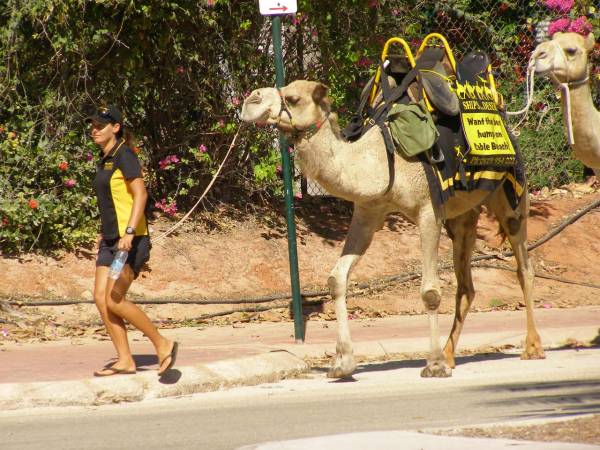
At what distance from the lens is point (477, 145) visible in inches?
425

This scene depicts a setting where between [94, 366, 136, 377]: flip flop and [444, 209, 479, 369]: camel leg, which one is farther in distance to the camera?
[444, 209, 479, 369]: camel leg

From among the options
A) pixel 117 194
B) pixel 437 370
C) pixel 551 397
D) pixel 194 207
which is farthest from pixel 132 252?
pixel 194 207

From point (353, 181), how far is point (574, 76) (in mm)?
2432

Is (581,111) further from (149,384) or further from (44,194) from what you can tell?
(44,194)

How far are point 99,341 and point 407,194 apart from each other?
403cm

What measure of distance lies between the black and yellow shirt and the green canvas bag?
2166 millimetres

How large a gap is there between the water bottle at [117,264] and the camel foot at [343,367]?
195 cm

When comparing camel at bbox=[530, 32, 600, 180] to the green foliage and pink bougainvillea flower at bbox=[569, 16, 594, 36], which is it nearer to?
pink bougainvillea flower at bbox=[569, 16, 594, 36]

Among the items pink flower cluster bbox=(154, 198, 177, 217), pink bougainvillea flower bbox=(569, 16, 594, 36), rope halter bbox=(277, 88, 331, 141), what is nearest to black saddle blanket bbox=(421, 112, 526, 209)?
rope halter bbox=(277, 88, 331, 141)

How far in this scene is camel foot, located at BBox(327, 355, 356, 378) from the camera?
10.0 m

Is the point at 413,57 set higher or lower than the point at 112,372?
higher

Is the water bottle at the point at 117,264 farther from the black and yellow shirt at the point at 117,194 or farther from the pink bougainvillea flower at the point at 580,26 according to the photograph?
the pink bougainvillea flower at the point at 580,26

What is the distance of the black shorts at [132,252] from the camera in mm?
9773

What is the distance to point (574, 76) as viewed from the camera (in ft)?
35.9
